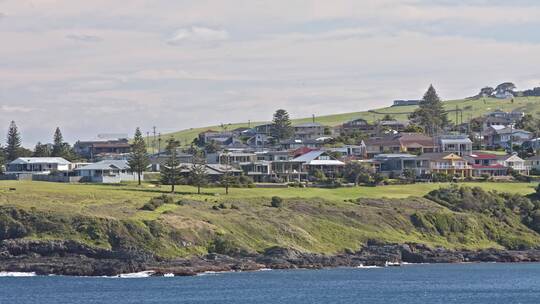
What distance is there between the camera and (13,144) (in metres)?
194

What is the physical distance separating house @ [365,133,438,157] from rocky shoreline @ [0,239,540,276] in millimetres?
66340

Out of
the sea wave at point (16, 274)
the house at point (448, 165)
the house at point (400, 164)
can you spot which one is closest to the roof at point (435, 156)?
the house at point (448, 165)

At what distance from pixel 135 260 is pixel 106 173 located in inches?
1919

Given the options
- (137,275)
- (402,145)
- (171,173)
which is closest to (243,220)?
(137,275)

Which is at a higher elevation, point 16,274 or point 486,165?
point 486,165

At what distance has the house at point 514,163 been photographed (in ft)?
584

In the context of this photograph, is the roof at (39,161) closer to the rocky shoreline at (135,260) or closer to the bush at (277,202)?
the bush at (277,202)

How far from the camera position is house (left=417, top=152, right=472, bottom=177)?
569 ft

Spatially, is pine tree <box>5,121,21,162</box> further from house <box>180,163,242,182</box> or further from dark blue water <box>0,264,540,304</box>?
dark blue water <box>0,264,540,304</box>

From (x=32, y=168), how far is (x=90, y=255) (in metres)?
61.3

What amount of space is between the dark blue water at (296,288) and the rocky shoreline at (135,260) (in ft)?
9.27

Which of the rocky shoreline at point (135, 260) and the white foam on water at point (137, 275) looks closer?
the white foam on water at point (137, 275)

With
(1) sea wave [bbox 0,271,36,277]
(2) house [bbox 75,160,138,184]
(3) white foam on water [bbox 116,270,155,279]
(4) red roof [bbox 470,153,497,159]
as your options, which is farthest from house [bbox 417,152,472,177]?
(1) sea wave [bbox 0,271,36,277]

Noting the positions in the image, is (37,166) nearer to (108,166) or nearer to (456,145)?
(108,166)
